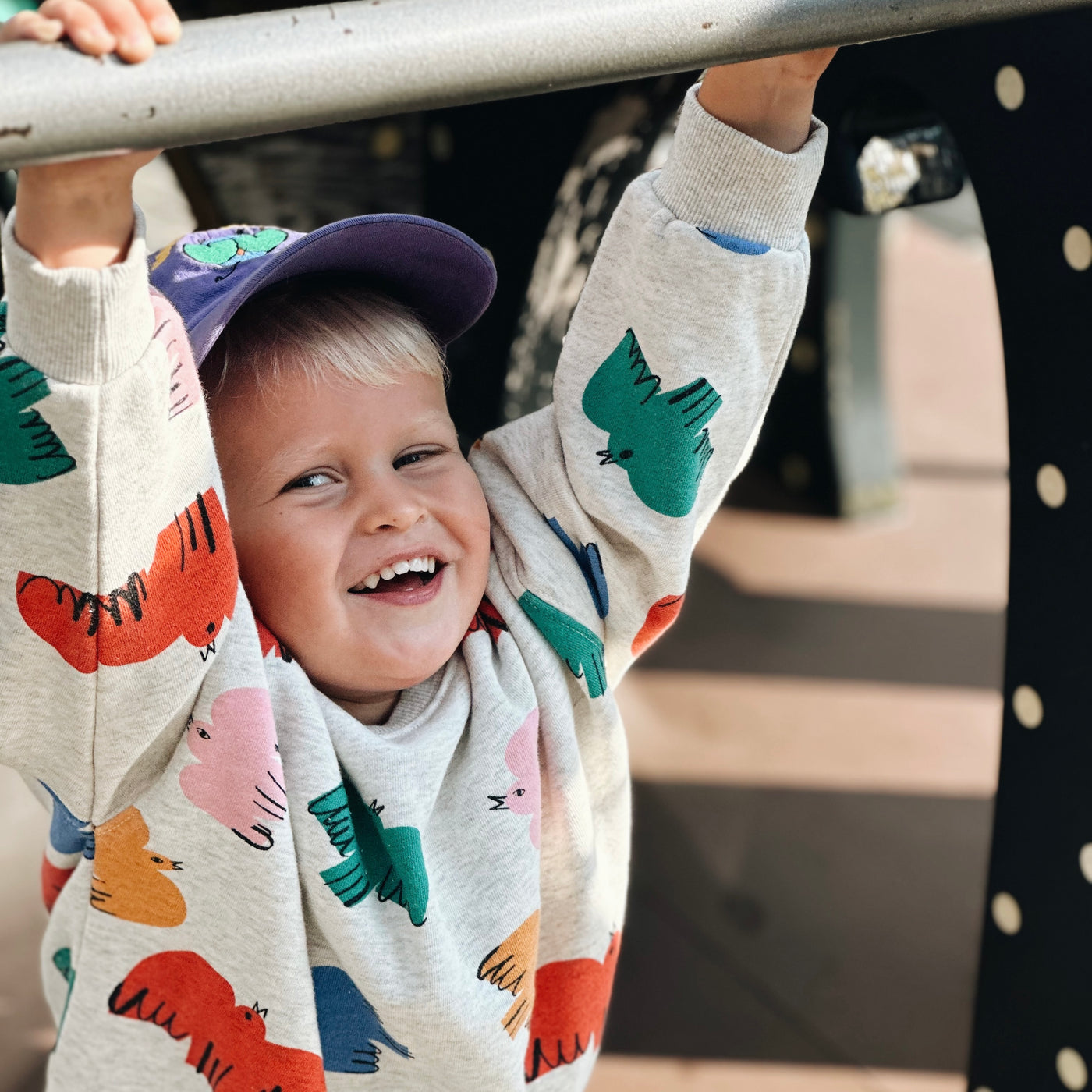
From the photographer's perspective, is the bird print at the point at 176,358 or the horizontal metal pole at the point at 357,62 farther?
the bird print at the point at 176,358

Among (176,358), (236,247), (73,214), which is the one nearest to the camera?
(73,214)

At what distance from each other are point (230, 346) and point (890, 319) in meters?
3.26

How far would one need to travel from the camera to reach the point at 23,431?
2.32ft

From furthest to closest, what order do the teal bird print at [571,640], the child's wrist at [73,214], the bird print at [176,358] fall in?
the teal bird print at [571,640]
the bird print at [176,358]
the child's wrist at [73,214]

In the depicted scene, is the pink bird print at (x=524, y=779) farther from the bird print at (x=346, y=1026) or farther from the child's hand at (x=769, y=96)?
the child's hand at (x=769, y=96)

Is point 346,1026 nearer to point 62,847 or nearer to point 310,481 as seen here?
point 62,847

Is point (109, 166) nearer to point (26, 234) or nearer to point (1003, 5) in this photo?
point (26, 234)

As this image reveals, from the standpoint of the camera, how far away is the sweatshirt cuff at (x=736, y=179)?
34.1 inches

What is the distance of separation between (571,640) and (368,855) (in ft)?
0.66

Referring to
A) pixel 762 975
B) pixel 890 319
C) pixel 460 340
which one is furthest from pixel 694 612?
pixel 890 319

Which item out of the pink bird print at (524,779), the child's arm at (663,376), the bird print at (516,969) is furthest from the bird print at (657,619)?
the bird print at (516,969)

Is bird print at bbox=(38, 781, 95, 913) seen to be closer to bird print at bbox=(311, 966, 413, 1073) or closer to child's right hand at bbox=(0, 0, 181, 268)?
bird print at bbox=(311, 966, 413, 1073)

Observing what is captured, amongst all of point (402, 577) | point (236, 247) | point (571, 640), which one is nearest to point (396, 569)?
point (402, 577)

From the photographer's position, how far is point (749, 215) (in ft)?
2.91
